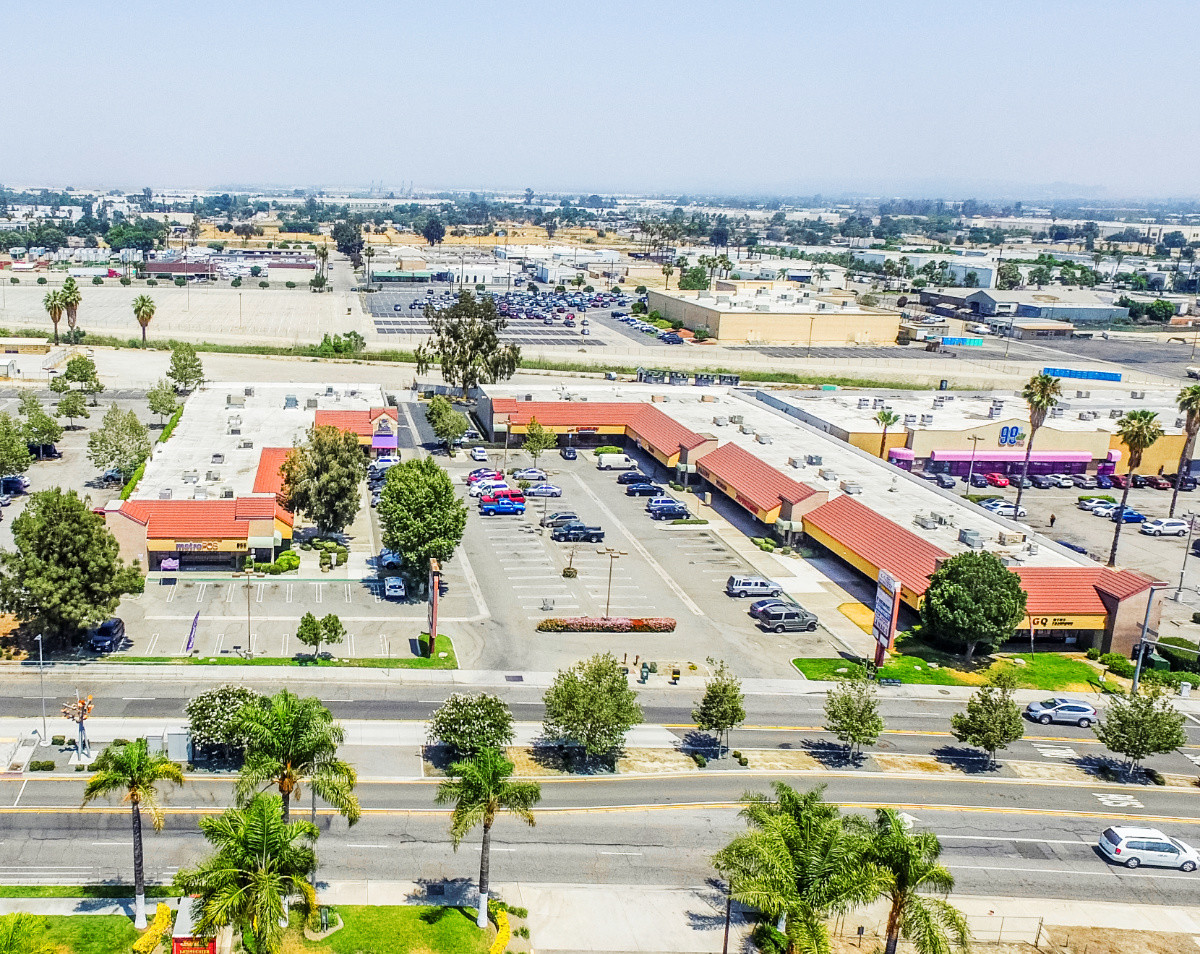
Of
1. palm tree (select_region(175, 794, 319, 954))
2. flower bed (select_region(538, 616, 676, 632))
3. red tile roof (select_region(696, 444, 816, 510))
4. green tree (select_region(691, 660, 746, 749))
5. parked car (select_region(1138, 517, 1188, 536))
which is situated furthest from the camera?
parked car (select_region(1138, 517, 1188, 536))

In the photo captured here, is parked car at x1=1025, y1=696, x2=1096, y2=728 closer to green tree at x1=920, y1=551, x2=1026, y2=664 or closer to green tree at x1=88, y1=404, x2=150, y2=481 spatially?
green tree at x1=920, y1=551, x2=1026, y2=664

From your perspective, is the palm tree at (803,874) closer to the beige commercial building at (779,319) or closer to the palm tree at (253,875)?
the palm tree at (253,875)

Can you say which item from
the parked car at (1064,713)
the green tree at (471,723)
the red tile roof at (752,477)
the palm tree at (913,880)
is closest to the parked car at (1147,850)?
the parked car at (1064,713)

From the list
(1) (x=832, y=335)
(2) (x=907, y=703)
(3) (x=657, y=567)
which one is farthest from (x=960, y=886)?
(1) (x=832, y=335)

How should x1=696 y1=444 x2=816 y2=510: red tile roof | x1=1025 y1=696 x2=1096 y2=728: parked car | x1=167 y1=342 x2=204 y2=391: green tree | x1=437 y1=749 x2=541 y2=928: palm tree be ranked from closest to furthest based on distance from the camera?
1. x1=437 y1=749 x2=541 y2=928: palm tree
2. x1=1025 y1=696 x2=1096 y2=728: parked car
3. x1=696 y1=444 x2=816 y2=510: red tile roof
4. x1=167 y1=342 x2=204 y2=391: green tree

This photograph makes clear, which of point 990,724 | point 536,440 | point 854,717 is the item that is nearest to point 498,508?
point 536,440

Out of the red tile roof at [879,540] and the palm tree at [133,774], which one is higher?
the palm tree at [133,774]

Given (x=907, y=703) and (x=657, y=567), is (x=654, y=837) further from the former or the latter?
(x=657, y=567)

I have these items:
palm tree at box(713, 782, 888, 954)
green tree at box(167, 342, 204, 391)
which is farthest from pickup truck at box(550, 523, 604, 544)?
green tree at box(167, 342, 204, 391)
